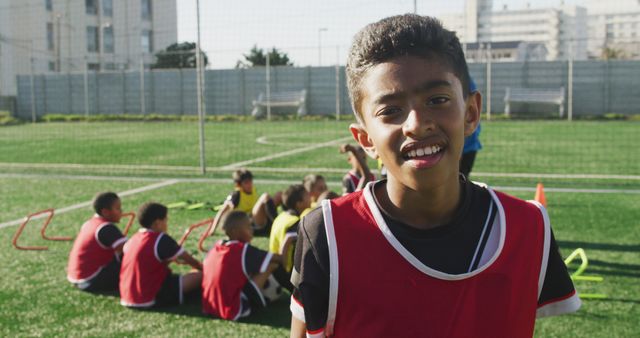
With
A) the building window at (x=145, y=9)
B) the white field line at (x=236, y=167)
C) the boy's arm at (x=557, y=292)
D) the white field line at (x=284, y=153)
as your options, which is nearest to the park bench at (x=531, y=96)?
the white field line at (x=284, y=153)

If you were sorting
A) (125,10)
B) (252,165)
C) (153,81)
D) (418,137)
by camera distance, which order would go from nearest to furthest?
1. (418,137)
2. (252,165)
3. (153,81)
4. (125,10)

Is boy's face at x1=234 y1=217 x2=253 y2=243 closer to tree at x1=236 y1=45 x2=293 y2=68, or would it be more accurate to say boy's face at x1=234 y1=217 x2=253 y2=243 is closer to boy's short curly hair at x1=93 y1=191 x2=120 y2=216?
boy's short curly hair at x1=93 y1=191 x2=120 y2=216

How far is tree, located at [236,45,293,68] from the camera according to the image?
121ft

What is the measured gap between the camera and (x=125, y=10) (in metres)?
52.6

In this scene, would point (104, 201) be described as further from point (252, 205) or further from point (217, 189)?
point (217, 189)

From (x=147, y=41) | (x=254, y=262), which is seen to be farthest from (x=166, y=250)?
(x=147, y=41)

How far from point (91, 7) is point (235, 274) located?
162 feet

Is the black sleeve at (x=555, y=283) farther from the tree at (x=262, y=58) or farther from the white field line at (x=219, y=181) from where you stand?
the tree at (x=262, y=58)

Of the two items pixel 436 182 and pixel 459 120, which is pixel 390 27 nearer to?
pixel 459 120

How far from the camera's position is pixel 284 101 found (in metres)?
34.2

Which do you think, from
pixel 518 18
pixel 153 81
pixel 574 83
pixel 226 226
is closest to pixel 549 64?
pixel 574 83

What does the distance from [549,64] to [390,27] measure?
105 feet

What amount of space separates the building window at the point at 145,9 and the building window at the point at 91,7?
4487 mm

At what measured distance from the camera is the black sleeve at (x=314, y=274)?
1601 millimetres
